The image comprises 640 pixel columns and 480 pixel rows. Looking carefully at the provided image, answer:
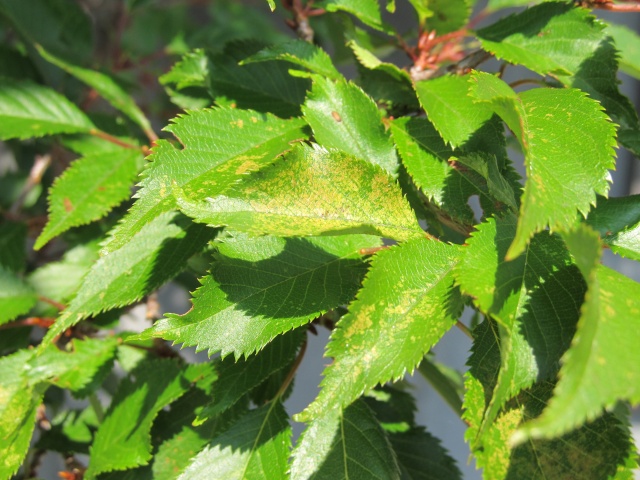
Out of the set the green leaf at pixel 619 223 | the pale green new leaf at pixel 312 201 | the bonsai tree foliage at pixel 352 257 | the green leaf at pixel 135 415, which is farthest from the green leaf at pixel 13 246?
the green leaf at pixel 619 223

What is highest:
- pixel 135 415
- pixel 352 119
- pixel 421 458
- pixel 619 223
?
pixel 352 119

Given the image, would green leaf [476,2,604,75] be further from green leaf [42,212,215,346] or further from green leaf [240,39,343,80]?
green leaf [42,212,215,346]

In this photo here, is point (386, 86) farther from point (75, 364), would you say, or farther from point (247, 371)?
point (75, 364)

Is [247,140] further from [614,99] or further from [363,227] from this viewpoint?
[614,99]

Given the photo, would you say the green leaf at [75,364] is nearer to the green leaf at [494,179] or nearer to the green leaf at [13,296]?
the green leaf at [13,296]

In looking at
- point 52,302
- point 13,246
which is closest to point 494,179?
point 52,302

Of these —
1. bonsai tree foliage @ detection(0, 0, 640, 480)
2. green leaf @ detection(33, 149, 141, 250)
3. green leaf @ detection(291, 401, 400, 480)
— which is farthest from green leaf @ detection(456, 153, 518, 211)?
green leaf @ detection(33, 149, 141, 250)

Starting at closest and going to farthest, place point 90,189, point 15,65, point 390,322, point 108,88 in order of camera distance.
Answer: point 390,322 → point 90,189 → point 108,88 → point 15,65
